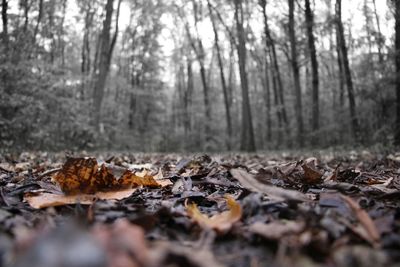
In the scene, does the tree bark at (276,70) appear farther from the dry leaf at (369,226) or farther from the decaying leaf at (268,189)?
the dry leaf at (369,226)

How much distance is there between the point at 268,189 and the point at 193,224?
1.19 ft

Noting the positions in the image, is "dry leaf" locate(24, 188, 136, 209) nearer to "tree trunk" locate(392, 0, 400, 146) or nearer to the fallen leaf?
the fallen leaf

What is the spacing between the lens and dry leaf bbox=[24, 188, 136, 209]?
1.63 meters

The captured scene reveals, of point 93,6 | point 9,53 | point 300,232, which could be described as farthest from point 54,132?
point 93,6

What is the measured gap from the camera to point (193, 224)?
1.30 m

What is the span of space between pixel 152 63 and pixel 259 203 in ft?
114

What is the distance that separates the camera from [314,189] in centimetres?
210

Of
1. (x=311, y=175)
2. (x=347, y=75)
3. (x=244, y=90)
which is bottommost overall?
(x=311, y=175)

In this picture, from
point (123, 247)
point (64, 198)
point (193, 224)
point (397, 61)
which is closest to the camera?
point (123, 247)

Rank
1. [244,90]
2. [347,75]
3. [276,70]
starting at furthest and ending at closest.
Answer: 1. [276,70]
2. [347,75]
3. [244,90]

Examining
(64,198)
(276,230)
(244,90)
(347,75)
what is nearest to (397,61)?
(347,75)

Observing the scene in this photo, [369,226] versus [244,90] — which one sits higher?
[244,90]

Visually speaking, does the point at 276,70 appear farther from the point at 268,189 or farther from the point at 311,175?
the point at 268,189

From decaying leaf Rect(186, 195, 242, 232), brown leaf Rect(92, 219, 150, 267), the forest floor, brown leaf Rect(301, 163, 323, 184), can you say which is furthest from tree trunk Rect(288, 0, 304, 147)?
brown leaf Rect(92, 219, 150, 267)
